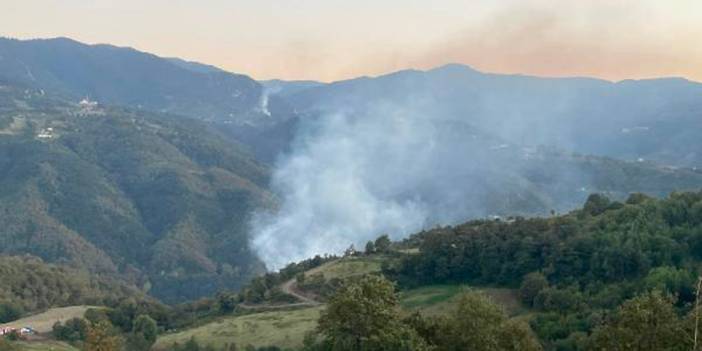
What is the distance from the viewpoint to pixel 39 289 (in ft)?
365

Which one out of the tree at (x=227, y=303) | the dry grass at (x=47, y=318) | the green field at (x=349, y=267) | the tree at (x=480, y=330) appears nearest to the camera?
the tree at (x=480, y=330)

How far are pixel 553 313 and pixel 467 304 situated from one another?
29549 millimetres

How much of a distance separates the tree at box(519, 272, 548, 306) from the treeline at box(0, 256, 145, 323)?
51150 mm

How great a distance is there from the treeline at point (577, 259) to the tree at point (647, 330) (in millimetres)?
23941

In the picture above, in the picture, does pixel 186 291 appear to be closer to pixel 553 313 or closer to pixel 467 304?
pixel 553 313

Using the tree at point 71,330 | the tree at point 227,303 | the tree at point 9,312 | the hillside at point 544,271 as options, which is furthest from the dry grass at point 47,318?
the tree at point 227,303

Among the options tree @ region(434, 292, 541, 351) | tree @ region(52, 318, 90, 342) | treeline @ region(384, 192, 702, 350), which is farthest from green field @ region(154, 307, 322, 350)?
tree @ region(434, 292, 541, 351)

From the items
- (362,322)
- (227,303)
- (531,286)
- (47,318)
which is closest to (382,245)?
(227,303)

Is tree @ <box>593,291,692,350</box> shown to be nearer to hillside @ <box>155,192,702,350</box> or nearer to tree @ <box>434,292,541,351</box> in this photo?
tree @ <box>434,292,541,351</box>

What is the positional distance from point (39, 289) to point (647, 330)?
98226 mm

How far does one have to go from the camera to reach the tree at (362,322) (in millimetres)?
32562

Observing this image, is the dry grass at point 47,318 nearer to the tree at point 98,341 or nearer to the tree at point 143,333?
the tree at point 143,333

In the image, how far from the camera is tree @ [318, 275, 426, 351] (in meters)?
32.6

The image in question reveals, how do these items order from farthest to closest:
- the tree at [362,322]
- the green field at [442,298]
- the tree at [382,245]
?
the tree at [382,245] → the green field at [442,298] → the tree at [362,322]
